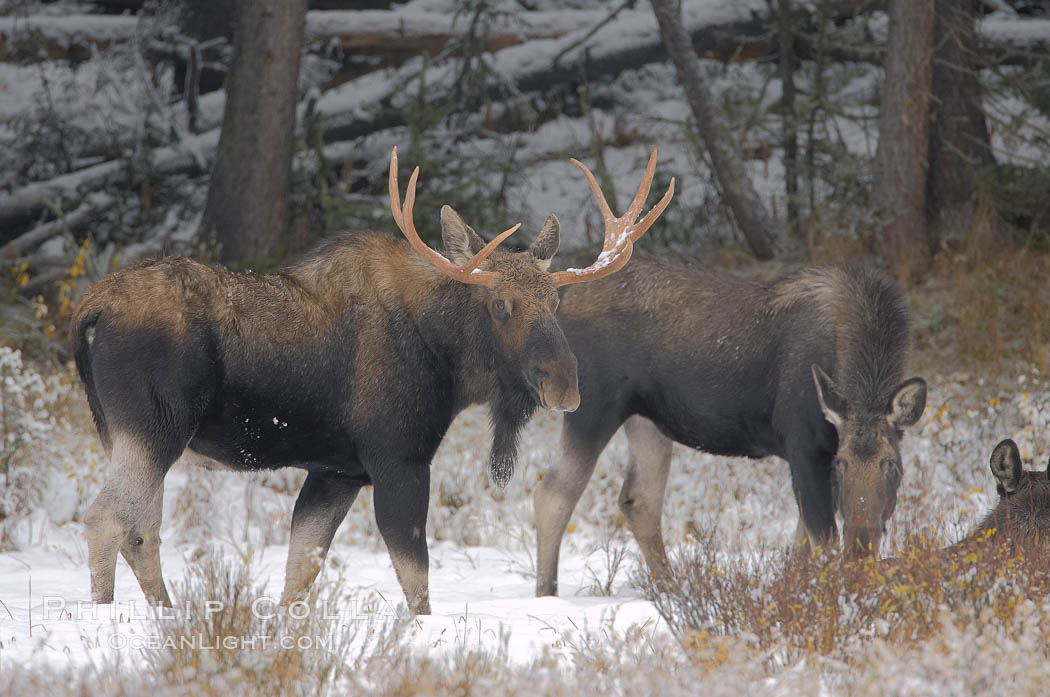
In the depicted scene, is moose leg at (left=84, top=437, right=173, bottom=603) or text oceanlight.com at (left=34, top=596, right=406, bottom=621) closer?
text oceanlight.com at (left=34, top=596, right=406, bottom=621)

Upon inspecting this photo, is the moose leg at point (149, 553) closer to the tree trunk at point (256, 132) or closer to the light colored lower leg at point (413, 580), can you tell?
the light colored lower leg at point (413, 580)

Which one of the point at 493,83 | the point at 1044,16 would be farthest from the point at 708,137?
the point at 1044,16

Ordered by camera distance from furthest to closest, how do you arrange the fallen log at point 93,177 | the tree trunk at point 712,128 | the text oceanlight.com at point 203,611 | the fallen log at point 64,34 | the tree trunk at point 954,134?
the fallen log at point 64,34 → the fallen log at point 93,177 → the tree trunk at point 712,128 → the tree trunk at point 954,134 → the text oceanlight.com at point 203,611

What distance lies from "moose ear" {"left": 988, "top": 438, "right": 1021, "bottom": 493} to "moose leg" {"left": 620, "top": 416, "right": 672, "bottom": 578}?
81.8 inches

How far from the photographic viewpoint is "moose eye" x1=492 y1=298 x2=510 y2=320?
6.00 meters

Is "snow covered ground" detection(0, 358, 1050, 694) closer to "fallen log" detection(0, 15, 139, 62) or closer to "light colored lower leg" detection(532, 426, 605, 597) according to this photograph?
"light colored lower leg" detection(532, 426, 605, 597)

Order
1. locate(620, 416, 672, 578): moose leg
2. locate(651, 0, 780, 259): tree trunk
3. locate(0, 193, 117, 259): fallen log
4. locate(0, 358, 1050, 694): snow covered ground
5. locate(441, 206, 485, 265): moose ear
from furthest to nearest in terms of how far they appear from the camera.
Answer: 1. locate(0, 193, 117, 259): fallen log
2. locate(651, 0, 780, 259): tree trunk
3. locate(620, 416, 672, 578): moose leg
4. locate(0, 358, 1050, 694): snow covered ground
5. locate(441, 206, 485, 265): moose ear

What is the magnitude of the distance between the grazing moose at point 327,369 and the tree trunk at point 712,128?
612 centimetres

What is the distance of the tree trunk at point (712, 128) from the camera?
1213 centimetres

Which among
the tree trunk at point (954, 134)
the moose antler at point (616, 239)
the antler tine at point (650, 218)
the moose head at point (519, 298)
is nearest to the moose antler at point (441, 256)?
the moose head at point (519, 298)

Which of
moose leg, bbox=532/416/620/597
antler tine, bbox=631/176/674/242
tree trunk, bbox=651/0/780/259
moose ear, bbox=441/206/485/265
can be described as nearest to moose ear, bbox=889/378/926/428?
antler tine, bbox=631/176/674/242

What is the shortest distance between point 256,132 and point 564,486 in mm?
6426

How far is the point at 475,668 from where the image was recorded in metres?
4.11

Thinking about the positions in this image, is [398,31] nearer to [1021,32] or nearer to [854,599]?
[1021,32]
